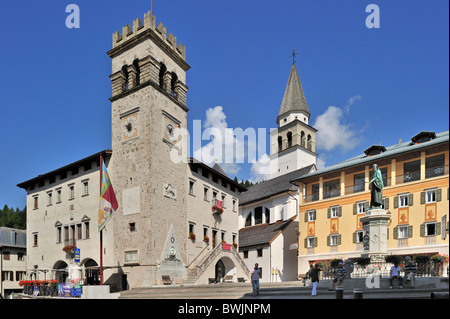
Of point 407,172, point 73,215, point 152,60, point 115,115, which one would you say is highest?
point 152,60

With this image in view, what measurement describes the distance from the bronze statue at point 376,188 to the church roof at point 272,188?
37855mm

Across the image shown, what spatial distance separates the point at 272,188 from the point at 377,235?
4329 cm

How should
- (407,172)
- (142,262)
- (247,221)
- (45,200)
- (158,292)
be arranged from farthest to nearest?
(247,221)
(45,200)
(142,262)
(158,292)
(407,172)

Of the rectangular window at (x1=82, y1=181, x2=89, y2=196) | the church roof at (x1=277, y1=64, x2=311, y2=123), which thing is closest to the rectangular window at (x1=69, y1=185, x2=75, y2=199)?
the rectangular window at (x1=82, y1=181, x2=89, y2=196)

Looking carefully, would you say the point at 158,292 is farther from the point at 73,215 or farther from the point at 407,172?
the point at 407,172

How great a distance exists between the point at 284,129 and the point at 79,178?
198ft

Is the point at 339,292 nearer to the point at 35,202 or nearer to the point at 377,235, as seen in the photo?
the point at 377,235

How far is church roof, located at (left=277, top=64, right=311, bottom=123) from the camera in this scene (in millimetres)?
92312

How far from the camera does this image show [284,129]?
304ft

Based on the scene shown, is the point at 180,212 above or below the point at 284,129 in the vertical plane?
below

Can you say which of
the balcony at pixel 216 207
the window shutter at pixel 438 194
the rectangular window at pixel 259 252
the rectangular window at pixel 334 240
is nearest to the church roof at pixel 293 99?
the rectangular window at pixel 259 252

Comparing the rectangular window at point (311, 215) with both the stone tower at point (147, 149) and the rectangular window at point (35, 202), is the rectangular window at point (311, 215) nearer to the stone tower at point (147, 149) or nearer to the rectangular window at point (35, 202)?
the stone tower at point (147, 149)
